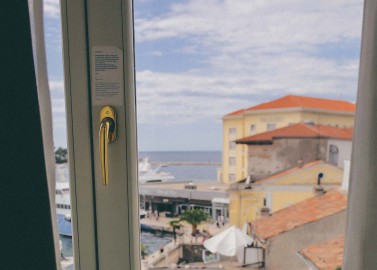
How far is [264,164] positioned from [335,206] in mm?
239

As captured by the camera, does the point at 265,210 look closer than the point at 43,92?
No

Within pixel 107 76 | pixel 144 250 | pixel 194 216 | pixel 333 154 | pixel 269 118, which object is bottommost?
pixel 144 250

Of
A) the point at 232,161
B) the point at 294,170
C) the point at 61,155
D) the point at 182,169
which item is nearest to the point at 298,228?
the point at 294,170

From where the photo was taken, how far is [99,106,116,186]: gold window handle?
83 centimetres

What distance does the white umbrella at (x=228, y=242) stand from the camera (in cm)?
99

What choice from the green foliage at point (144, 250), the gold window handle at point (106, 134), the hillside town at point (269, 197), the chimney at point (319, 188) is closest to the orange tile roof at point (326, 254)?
the hillside town at point (269, 197)

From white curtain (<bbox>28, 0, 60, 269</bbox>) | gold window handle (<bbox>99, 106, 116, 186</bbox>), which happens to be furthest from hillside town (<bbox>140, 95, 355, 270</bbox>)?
white curtain (<bbox>28, 0, 60, 269</bbox>)

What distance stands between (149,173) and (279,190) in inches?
15.7

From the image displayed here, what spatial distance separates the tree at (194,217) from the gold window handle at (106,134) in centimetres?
28

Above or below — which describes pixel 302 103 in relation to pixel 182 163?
above

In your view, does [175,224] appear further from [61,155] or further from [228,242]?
[61,155]

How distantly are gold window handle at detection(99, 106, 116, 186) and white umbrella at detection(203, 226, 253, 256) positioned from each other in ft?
1.26

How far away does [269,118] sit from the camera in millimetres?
947

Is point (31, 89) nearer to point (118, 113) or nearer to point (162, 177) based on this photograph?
point (118, 113)
